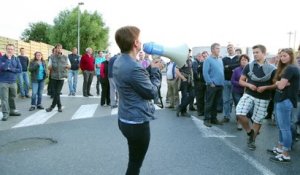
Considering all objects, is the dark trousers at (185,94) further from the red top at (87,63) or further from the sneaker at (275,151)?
the red top at (87,63)

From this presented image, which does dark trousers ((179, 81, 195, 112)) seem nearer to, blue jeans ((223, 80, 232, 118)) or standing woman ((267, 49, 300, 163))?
blue jeans ((223, 80, 232, 118))

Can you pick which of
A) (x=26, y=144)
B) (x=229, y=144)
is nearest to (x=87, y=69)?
(x=26, y=144)

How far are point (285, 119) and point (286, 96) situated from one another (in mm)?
360

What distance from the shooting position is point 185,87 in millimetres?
10047

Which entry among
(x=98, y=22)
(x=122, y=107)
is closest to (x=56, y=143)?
(x=122, y=107)

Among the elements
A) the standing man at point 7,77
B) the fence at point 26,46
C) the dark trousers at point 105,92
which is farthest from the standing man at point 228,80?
the fence at point 26,46

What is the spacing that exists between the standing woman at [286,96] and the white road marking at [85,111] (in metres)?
5.84

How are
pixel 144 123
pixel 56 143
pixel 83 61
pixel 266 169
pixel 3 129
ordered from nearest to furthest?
1. pixel 144 123
2. pixel 266 169
3. pixel 56 143
4. pixel 3 129
5. pixel 83 61

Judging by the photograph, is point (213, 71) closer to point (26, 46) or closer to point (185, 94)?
point (185, 94)

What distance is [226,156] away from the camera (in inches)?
229

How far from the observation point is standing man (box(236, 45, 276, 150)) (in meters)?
6.16

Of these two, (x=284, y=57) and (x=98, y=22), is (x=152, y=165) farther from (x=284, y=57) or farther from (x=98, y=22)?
(x=98, y=22)

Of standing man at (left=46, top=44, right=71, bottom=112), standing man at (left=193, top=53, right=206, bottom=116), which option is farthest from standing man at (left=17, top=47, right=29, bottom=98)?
standing man at (left=193, top=53, right=206, bottom=116)

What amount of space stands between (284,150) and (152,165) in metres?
2.10
